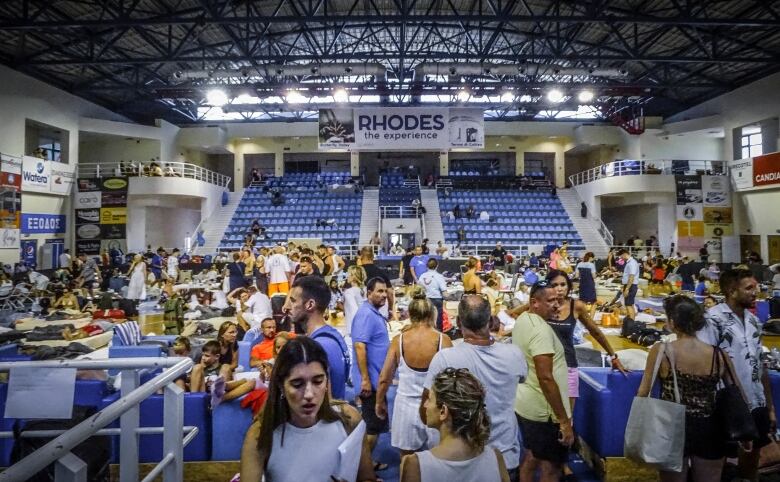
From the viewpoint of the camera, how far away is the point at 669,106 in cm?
2298

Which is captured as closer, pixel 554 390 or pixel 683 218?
pixel 554 390

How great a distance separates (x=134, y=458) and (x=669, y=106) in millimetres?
28139

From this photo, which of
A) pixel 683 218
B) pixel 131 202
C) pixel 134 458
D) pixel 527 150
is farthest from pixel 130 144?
pixel 683 218

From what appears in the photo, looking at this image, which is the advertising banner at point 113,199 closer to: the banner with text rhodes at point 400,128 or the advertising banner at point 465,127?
the banner with text rhodes at point 400,128

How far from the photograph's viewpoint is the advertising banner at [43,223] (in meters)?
16.1

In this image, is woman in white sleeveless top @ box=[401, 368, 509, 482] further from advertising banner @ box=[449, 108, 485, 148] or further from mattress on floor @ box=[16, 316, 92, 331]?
advertising banner @ box=[449, 108, 485, 148]

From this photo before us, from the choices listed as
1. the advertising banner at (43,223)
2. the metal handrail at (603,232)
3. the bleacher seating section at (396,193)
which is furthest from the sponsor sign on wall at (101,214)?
the metal handrail at (603,232)

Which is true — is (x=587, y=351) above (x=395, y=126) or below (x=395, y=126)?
below

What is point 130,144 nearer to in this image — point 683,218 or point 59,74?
point 59,74

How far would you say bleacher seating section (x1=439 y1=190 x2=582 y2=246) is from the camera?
2073 cm

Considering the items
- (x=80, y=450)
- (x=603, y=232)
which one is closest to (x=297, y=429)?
(x=80, y=450)

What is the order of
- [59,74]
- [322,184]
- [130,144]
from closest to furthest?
1. [59,74]
2. [130,144]
3. [322,184]

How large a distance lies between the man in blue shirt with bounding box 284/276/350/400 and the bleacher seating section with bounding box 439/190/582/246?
1846 centimetres

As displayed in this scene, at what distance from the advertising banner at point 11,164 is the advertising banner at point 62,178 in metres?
1.91
